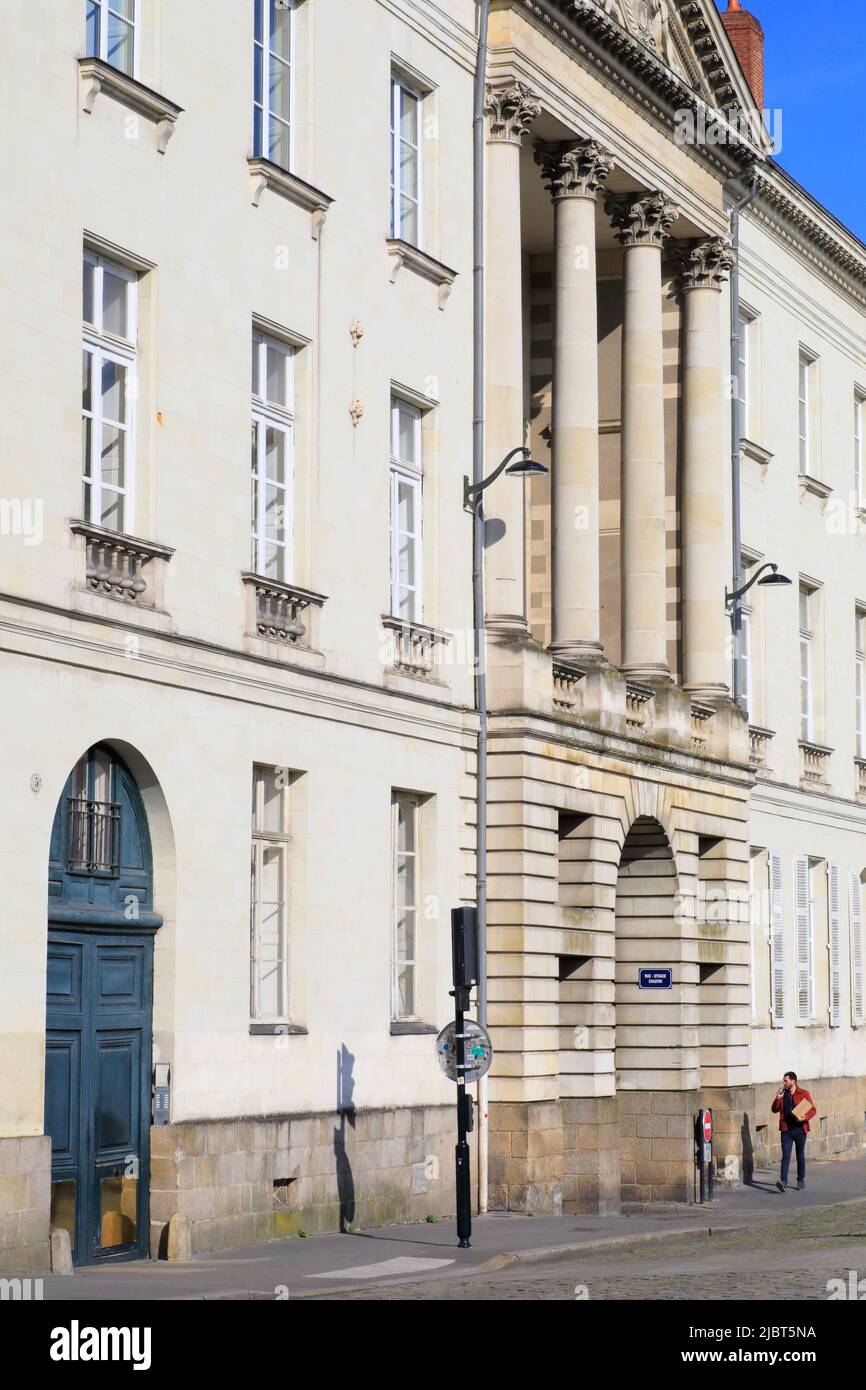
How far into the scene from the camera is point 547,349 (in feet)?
123

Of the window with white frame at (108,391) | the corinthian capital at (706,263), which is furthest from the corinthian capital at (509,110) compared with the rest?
the window with white frame at (108,391)

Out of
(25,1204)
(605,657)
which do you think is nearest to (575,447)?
(605,657)

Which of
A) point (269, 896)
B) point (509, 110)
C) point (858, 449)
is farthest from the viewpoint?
point (858, 449)

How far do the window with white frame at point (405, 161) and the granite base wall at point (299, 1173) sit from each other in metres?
10.7

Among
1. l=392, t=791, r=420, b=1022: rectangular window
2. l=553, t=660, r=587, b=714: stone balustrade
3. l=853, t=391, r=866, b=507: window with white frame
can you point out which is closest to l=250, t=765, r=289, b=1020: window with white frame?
l=392, t=791, r=420, b=1022: rectangular window

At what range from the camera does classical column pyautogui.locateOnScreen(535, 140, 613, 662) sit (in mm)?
32156

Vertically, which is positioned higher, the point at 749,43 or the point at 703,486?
the point at 749,43

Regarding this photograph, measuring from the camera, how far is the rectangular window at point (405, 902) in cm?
2856

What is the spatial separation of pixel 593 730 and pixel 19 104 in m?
13.2

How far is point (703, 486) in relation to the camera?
37000 mm

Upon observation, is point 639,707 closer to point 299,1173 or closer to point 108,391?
point 299,1173

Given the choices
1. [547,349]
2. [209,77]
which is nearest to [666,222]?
[547,349]

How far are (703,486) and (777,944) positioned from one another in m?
9.03
